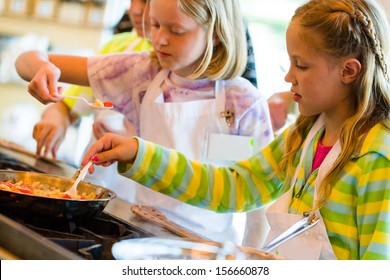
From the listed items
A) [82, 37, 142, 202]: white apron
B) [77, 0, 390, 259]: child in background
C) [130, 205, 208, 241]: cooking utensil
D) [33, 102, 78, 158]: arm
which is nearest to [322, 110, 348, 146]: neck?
[77, 0, 390, 259]: child in background

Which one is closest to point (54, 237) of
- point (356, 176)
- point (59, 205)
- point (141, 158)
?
point (59, 205)

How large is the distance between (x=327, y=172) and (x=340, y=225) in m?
0.08

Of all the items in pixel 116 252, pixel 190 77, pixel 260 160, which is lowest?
pixel 116 252

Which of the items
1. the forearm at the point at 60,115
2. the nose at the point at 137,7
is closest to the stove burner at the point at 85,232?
the forearm at the point at 60,115

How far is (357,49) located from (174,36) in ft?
1.43

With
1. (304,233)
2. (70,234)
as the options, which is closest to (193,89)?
(304,233)

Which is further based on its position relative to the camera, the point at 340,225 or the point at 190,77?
the point at 190,77

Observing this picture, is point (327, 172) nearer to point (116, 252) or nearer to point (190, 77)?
point (116, 252)

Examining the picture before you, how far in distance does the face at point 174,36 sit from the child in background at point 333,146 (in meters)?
0.27

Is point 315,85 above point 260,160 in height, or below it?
above

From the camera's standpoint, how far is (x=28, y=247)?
827 millimetres

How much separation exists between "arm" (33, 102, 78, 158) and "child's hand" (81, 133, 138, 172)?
0.58m

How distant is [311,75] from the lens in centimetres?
111

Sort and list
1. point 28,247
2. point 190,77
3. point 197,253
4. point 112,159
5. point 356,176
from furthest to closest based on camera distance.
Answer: point 190,77 < point 112,159 < point 356,176 < point 197,253 < point 28,247
